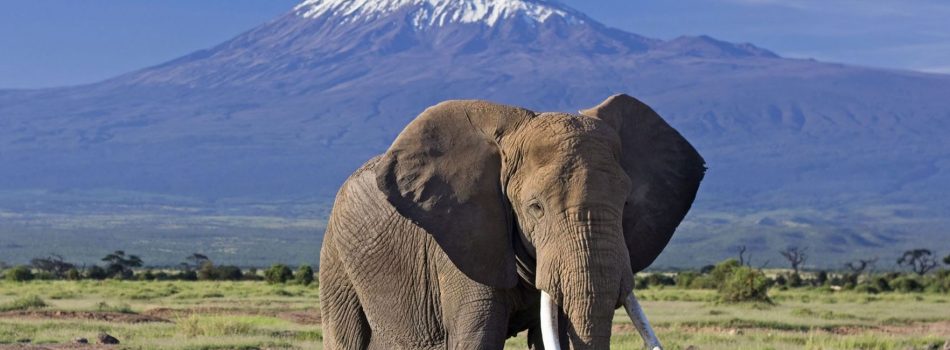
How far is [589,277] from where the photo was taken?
25.3ft

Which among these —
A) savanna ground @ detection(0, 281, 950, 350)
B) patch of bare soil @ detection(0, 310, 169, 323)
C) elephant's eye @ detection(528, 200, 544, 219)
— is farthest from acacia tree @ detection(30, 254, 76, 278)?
elephant's eye @ detection(528, 200, 544, 219)

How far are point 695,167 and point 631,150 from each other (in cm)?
47

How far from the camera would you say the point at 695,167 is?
930 centimetres

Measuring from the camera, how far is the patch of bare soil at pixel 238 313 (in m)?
27.3

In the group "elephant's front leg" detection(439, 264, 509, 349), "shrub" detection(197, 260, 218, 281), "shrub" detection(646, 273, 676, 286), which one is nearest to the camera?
"elephant's front leg" detection(439, 264, 509, 349)

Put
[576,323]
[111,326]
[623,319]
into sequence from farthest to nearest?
[623,319] → [111,326] → [576,323]

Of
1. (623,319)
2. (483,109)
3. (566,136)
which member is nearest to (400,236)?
(483,109)

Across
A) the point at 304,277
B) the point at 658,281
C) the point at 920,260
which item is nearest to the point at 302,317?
the point at 304,277

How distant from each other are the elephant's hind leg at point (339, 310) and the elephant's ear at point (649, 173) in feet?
7.29

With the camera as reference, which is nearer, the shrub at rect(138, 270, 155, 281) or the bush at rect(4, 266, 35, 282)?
the bush at rect(4, 266, 35, 282)

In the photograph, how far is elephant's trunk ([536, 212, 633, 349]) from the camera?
25.3ft

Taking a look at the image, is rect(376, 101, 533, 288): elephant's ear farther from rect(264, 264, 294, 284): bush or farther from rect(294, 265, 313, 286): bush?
rect(264, 264, 294, 284): bush

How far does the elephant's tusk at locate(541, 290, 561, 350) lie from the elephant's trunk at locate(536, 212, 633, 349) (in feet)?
0.11

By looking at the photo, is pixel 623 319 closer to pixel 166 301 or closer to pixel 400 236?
pixel 166 301
